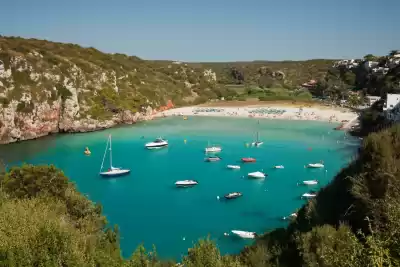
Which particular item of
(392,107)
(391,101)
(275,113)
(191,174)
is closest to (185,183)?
(191,174)

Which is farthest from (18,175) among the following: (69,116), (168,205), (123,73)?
(123,73)

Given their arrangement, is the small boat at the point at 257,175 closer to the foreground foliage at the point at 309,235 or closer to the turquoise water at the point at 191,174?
the turquoise water at the point at 191,174

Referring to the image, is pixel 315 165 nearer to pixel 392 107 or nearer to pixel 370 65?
pixel 392 107

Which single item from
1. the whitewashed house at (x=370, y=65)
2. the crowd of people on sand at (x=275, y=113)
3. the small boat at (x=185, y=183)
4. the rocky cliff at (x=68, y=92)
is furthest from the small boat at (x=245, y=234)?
the whitewashed house at (x=370, y=65)

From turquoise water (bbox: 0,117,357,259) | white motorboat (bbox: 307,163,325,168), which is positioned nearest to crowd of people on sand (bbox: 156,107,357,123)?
turquoise water (bbox: 0,117,357,259)

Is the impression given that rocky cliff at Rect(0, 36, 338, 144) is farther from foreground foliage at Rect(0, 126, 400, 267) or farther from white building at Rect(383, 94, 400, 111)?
foreground foliage at Rect(0, 126, 400, 267)

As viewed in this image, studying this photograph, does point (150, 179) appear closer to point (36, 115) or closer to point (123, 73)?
point (36, 115)
